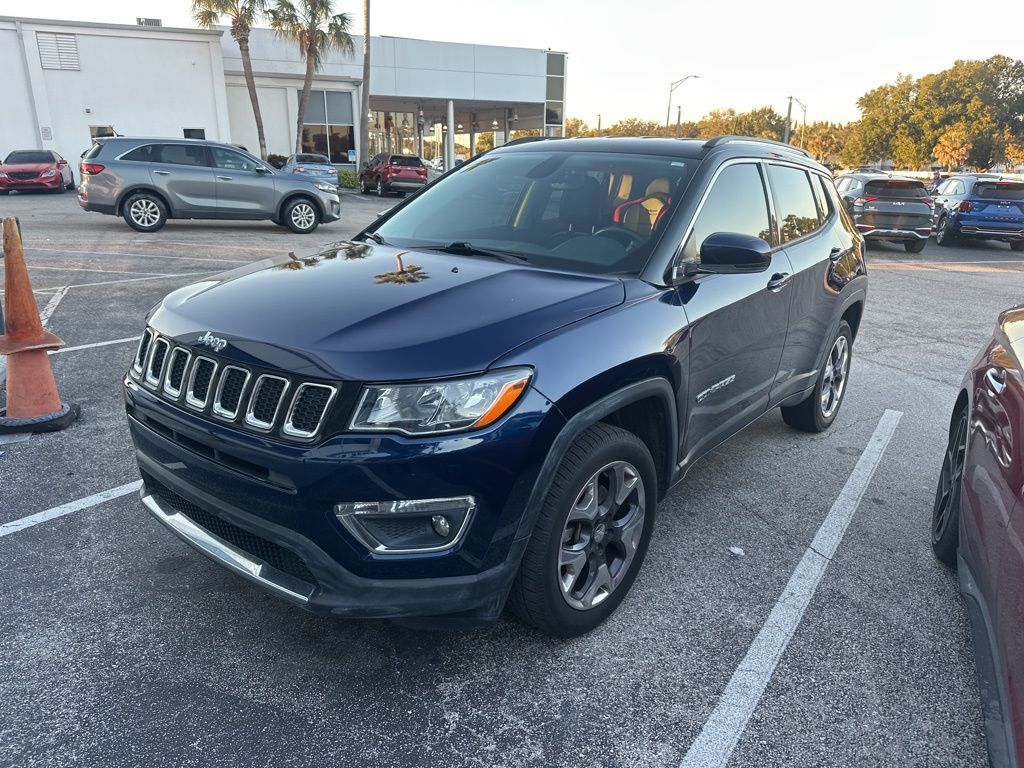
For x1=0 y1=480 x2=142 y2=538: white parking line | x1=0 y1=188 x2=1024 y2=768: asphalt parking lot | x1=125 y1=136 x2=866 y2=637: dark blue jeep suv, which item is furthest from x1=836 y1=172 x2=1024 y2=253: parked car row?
x1=0 y1=480 x2=142 y2=538: white parking line

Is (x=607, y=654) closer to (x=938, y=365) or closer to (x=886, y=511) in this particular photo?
(x=886, y=511)

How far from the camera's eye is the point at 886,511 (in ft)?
13.0

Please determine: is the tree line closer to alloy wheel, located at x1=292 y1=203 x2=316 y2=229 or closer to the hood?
alloy wheel, located at x1=292 y1=203 x2=316 y2=229

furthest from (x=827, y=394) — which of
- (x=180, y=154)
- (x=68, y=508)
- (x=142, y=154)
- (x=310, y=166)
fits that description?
(x=310, y=166)

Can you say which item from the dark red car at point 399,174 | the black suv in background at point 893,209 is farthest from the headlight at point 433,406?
the dark red car at point 399,174

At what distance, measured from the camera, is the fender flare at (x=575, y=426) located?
2328mm

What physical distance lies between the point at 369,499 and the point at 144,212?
13852 mm

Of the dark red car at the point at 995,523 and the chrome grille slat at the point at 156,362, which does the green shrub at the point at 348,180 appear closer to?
the chrome grille slat at the point at 156,362

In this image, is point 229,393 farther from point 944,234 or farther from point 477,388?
point 944,234

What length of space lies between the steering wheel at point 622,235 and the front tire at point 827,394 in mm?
2088

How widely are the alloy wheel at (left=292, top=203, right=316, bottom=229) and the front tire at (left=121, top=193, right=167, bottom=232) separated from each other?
2381 millimetres

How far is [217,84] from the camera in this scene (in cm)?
2931

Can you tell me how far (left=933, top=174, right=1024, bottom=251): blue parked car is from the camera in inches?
653

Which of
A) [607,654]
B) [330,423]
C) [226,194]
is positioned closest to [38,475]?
[330,423]
